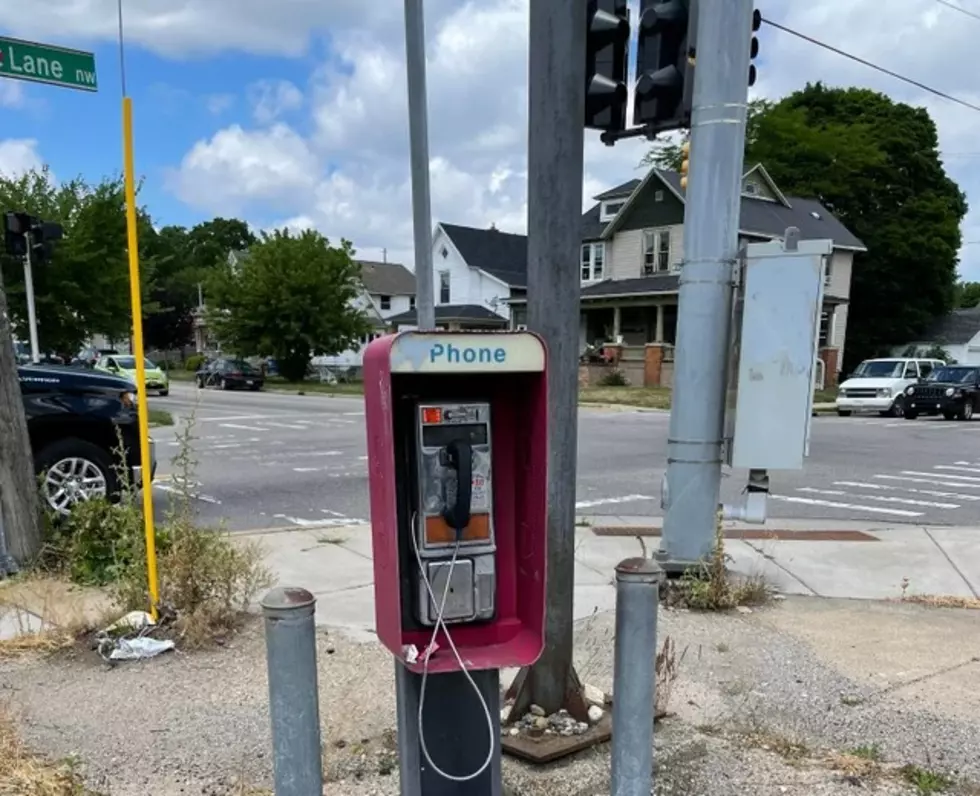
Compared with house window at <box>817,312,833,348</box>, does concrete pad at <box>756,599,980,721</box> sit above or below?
below

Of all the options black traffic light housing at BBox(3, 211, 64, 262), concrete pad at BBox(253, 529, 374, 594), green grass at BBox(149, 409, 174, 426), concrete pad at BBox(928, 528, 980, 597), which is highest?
black traffic light housing at BBox(3, 211, 64, 262)

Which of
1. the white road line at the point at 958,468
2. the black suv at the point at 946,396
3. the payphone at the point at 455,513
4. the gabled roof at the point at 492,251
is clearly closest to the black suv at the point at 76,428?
the payphone at the point at 455,513

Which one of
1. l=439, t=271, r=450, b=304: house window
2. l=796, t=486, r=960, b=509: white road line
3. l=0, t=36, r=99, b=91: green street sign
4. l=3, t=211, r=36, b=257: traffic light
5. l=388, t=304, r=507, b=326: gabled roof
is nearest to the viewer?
l=0, t=36, r=99, b=91: green street sign

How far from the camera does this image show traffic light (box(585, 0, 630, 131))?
404cm


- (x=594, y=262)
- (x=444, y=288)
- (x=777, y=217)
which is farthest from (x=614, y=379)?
(x=444, y=288)

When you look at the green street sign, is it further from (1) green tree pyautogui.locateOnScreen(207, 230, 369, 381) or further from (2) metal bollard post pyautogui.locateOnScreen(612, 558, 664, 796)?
(1) green tree pyautogui.locateOnScreen(207, 230, 369, 381)

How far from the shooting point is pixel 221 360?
3753 centimetres

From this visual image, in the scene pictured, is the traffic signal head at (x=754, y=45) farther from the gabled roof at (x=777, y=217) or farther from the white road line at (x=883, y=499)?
the gabled roof at (x=777, y=217)

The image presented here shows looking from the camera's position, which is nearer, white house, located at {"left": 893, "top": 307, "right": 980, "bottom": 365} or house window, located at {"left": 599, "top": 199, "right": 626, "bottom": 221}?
house window, located at {"left": 599, "top": 199, "right": 626, "bottom": 221}

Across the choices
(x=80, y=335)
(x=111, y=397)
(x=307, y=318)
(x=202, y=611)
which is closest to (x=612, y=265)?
(x=307, y=318)

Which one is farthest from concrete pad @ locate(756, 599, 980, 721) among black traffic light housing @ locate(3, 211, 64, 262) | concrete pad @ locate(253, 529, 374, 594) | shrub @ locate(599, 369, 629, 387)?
shrub @ locate(599, 369, 629, 387)

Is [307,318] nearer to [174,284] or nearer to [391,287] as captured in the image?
[391,287]

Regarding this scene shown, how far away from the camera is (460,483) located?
2.35 meters

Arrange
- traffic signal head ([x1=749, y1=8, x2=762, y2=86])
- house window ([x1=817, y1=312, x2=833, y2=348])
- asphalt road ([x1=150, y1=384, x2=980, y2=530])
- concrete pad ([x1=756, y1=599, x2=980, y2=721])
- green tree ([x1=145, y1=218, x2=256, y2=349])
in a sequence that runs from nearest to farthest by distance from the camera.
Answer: concrete pad ([x1=756, y1=599, x2=980, y2=721])
traffic signal head ([x1=749, y1=8, x2=762, y2=86])
asphalt road ([x1=150, y1=384, x2=980, y2=530])
house window ([x1=817, y1=312, x2=833, y2=348])
green tree ([x1=145, y1=218, x2=256, y2=349])
